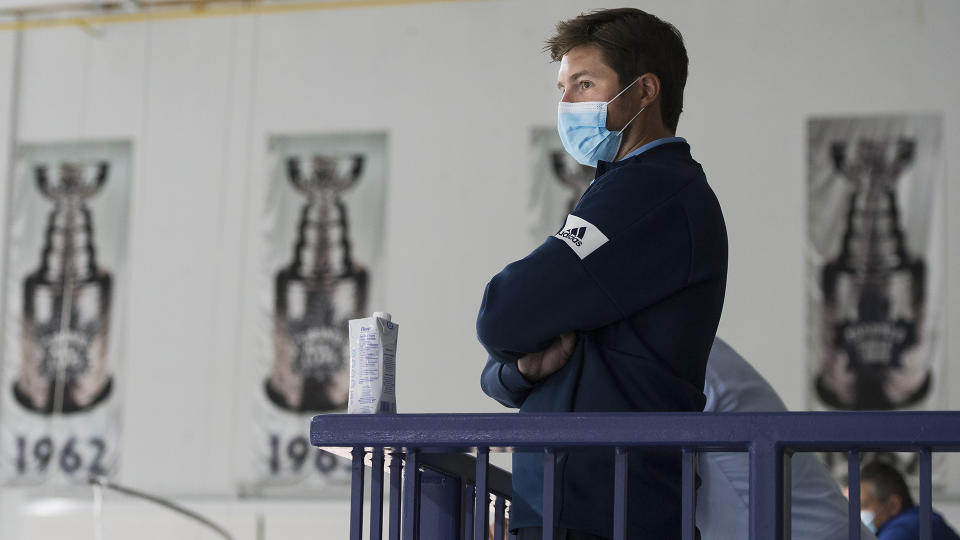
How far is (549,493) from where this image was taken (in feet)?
4.58

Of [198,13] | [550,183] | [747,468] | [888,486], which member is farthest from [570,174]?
[747,468]

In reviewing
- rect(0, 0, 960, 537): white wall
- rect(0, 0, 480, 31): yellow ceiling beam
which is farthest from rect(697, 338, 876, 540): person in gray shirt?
rect(0, 0, 480, 31): yellow ceiling beam

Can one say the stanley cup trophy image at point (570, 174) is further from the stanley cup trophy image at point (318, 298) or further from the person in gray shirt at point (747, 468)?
the person in gray shirt at point (747, 468)

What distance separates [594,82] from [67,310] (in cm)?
726

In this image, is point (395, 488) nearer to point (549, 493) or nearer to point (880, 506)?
point (549, 493)

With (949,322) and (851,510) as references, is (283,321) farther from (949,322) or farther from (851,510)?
(851,510)

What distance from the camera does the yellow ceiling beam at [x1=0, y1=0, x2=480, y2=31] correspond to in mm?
8406

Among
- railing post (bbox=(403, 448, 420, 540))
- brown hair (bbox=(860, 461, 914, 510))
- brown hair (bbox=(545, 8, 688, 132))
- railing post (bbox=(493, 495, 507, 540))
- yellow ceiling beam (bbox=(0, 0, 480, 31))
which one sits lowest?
brown hair (bbox=(860, 461, 914, 510))

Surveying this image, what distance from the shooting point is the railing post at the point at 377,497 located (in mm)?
1434

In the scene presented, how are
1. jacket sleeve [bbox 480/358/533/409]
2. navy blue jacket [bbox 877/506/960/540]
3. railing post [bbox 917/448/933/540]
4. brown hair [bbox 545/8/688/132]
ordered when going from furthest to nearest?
navy blue jacket [bbox 877/506/960/540] → brown hair [bbox 545/8/688/132] → jacket sleeve [bbox 480/358/533/409] → railing post [bbox 917/448/933/540]

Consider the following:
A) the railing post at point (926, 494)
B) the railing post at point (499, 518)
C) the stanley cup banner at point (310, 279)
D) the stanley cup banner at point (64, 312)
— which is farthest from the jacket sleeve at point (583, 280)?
the stanley cup banner at point (64, 312)

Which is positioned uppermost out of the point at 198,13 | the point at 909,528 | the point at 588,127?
the point at 198,13

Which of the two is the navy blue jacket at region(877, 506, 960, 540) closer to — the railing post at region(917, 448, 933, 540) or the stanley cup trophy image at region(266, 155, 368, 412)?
the railing post at region(917, 448, 933, 540)

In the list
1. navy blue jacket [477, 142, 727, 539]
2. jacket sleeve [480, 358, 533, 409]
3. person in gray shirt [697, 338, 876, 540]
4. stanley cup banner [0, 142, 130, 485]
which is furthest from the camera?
stanley cup banner [0, 142, 130, 485]
